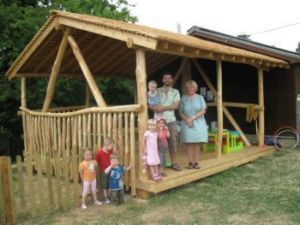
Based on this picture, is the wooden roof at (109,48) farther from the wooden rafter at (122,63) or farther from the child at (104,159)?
the child at (104,159)

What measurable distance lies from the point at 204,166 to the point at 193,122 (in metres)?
0.98

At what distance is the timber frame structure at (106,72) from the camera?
23.4 feet

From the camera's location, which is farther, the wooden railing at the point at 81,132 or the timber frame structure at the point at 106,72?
the wooden railing at the point at 81,132

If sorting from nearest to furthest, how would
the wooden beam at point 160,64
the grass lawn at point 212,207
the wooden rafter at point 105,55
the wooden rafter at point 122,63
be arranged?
the grass lawn at point 212,207 < the wooden rafter at point 105,55 < the wooden rafter at point 122,63 < the wooden beam at point 160,64

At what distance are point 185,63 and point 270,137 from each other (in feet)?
11.0

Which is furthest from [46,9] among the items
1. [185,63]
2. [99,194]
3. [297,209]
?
[297,209]

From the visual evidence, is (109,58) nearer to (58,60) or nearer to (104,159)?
(58,60)

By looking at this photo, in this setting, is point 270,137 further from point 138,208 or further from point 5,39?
point 5,39

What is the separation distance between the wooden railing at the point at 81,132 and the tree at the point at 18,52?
4.43 meters

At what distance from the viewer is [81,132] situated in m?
8.62

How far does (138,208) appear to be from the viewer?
6742mm

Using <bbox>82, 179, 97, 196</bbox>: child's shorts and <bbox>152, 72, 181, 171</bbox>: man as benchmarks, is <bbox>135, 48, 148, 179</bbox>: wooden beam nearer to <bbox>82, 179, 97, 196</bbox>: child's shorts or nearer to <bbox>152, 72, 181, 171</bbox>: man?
<bbox>152, 72, 181, 171</bbox>: man

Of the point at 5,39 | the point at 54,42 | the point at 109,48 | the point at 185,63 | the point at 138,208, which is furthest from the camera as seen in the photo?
the point at 5,39

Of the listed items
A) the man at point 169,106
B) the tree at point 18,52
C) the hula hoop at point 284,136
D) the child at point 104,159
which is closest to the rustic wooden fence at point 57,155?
the child at point 104,159
